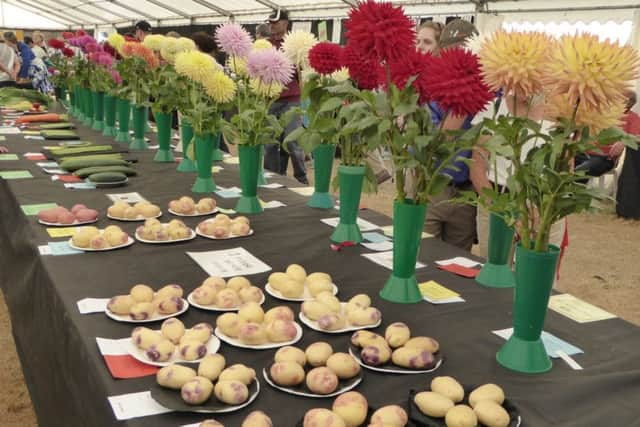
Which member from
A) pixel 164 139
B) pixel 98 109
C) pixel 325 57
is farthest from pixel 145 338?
pixel 98 109

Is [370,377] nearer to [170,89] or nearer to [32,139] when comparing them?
[170,89]

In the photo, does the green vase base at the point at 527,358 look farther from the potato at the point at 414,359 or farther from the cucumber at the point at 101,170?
the cucumber at the point at 101,170

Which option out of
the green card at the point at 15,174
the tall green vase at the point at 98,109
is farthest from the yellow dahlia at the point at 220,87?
the tall green vase at the point at 98,109

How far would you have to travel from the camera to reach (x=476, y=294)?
112 cm

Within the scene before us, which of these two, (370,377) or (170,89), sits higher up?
(170,89)

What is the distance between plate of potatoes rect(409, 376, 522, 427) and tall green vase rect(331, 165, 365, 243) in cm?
68

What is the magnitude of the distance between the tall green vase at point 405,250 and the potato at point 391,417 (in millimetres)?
414

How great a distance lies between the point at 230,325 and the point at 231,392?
0.18 metres

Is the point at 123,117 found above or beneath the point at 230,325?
above

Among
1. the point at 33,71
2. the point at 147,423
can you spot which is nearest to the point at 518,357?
the point at 147,423

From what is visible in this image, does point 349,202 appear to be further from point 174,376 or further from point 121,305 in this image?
point 174,376

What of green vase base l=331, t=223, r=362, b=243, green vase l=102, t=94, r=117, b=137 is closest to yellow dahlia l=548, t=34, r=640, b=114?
green vase base l=331, t=223, r=362, b=243

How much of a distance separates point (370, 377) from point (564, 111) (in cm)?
44

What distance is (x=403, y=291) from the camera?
1062 millimetres
